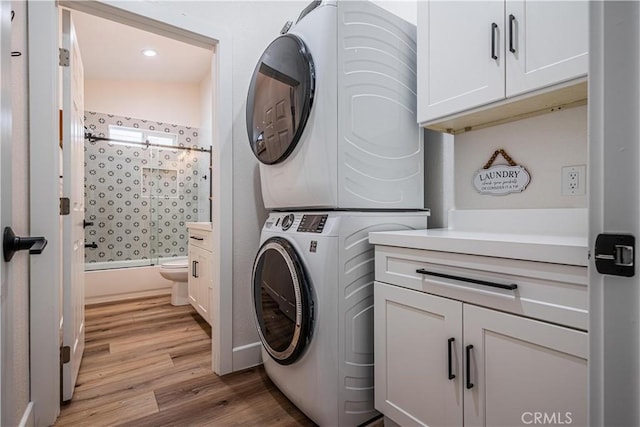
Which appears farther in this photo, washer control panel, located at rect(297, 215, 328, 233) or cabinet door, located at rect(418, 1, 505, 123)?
washer control panel, located at rect(297, 215, 328, 233)

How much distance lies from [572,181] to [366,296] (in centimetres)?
93

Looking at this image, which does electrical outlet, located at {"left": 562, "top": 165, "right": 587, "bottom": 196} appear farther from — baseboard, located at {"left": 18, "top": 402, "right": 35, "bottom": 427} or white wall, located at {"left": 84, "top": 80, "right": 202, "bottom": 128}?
white wall, located at {"left": 84, "top": 80, "right": 202, "bottom": 128}

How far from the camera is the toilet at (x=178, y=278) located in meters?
3.10

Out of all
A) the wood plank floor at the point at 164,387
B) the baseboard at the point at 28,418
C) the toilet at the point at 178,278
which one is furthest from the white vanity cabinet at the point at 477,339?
the toilet at the point at 178,278

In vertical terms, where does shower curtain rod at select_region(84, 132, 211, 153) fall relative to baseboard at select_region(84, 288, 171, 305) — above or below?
above

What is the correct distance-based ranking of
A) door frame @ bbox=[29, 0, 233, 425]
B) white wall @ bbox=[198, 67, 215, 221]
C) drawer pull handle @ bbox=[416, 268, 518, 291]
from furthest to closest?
white wall @ bbox=[198, 67, 215, 221]
door frame @ bbox=[29, 0, 233, 425]
drawer pull handle @ bbox=[416, 268, 518, 291]

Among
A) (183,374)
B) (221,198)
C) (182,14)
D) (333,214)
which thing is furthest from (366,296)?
(182,14)

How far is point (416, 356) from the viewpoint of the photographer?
44.6 inches

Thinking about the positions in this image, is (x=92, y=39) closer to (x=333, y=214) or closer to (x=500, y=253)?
(x=333, y=214)

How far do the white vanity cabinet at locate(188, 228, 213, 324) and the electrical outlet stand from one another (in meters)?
2.17

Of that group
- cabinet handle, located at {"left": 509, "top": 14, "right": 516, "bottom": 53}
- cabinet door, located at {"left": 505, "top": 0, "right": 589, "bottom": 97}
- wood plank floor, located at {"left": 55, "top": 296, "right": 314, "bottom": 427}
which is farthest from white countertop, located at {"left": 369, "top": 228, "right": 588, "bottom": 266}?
wood plank floor, located at {"left": 55, "top": 296, "right": 314, "bottom": 427}

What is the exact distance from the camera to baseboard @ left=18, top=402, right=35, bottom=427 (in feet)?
4.01

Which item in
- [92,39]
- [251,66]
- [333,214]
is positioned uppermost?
[92,39]

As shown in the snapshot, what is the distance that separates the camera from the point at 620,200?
0.40m
